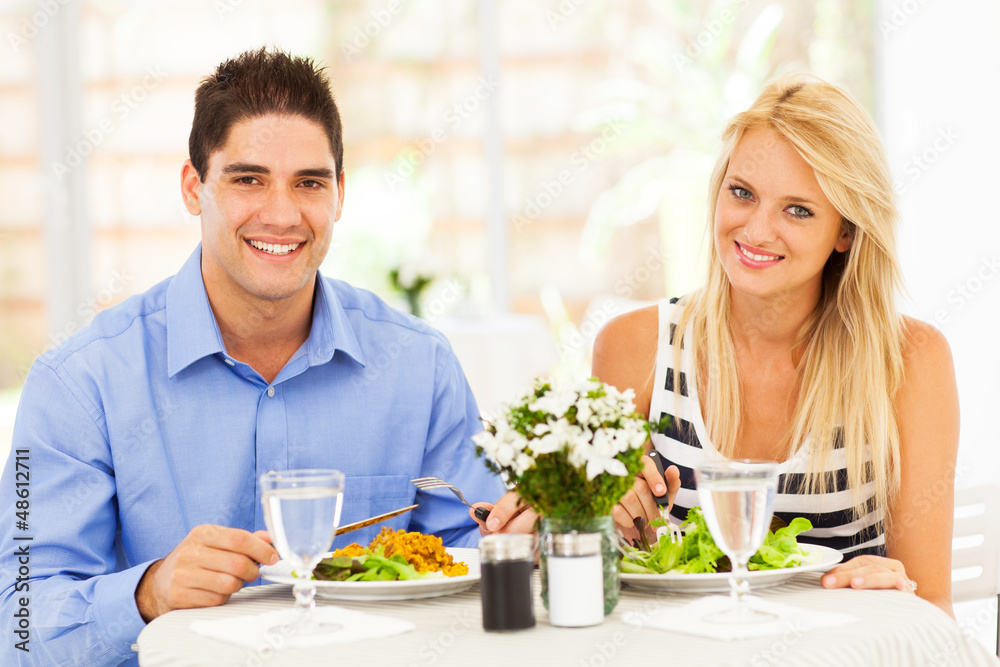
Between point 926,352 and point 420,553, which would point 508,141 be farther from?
point 420,553

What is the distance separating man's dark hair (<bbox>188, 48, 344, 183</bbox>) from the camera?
1.73m

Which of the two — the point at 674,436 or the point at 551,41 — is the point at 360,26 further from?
the point at 674,436

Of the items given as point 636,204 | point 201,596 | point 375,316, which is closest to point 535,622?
point 201,596

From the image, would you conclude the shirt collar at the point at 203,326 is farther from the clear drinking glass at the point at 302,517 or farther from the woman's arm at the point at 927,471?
the woman's arm at the point at 927,471

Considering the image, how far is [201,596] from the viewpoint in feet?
4.09

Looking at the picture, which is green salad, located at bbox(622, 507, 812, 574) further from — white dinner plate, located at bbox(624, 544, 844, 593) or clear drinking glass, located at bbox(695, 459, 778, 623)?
clear drinking glass, located at bbox(695, 459, 778, 623)

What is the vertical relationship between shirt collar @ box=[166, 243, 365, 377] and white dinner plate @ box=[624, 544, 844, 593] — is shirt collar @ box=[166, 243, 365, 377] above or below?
above

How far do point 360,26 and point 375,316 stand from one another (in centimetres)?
431
